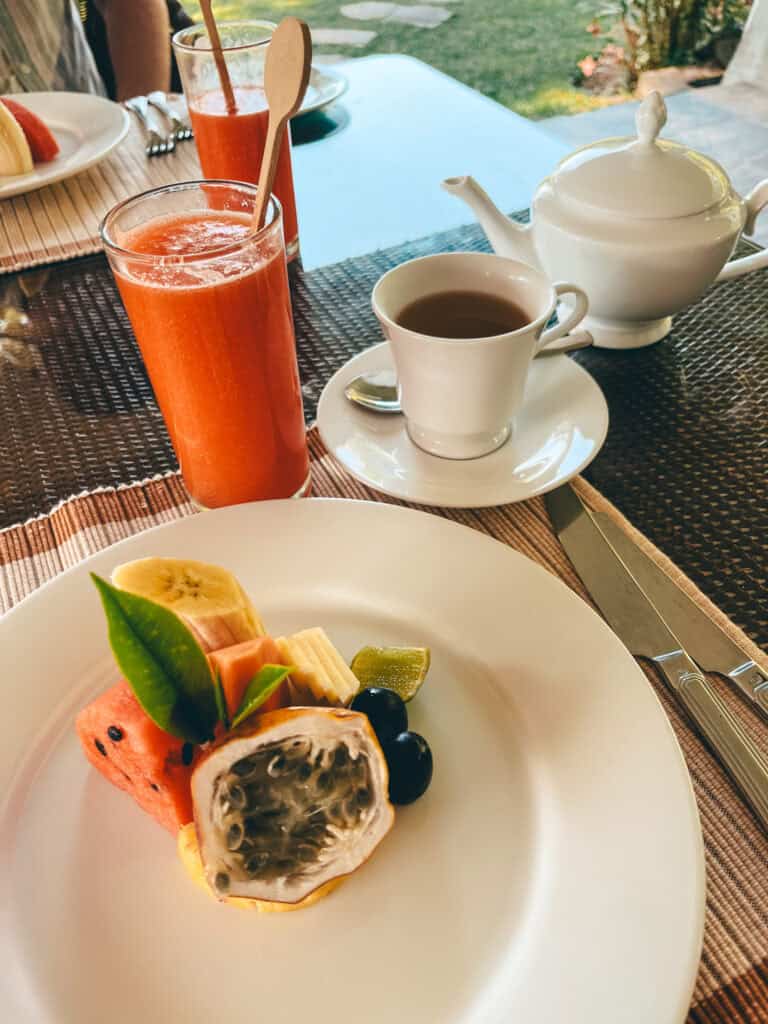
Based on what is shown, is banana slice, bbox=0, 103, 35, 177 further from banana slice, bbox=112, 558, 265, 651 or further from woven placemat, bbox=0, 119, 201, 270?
banana slice, bbox=112, 558, 265, 651

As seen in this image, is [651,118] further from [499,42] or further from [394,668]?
[499,42]

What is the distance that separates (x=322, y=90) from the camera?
1351 mm

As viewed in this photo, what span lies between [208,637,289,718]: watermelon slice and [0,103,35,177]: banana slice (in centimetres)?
97

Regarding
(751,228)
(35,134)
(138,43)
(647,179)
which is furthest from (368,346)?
(138,43)

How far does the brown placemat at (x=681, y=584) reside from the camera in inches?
17.8

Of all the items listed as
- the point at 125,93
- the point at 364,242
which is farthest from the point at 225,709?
the point at 125,93

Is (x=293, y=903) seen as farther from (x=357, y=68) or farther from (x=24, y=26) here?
(x=24, y=26)

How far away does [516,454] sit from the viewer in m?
0.76

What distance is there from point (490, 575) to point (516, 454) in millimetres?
173

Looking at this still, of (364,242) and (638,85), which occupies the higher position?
(364,242)

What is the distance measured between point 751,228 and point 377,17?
13.6ft

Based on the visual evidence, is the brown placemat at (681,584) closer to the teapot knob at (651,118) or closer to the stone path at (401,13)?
the teapot knob at (651,118)

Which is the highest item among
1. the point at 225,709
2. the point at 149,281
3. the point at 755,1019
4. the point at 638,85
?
the point at 149,281

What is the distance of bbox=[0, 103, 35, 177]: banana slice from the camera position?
114 centimetres
